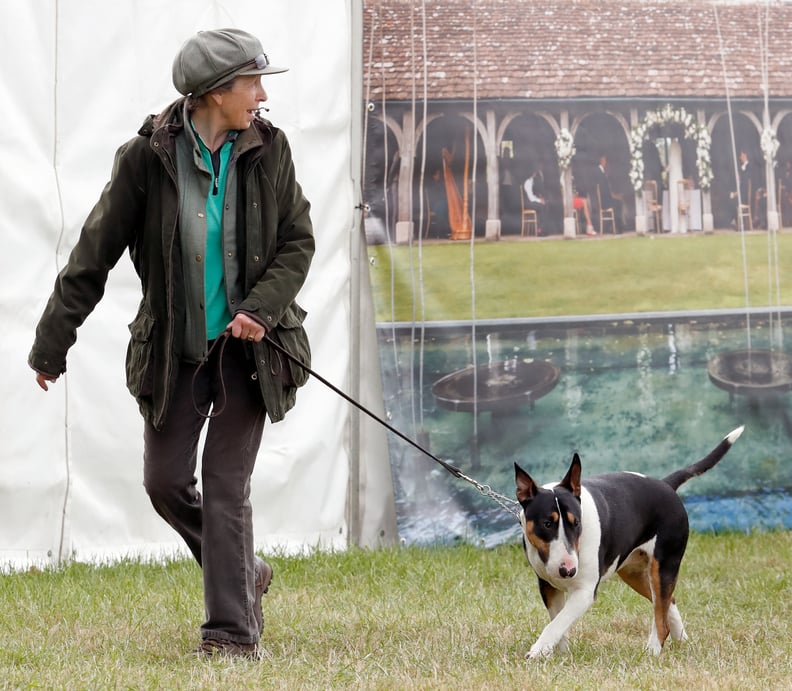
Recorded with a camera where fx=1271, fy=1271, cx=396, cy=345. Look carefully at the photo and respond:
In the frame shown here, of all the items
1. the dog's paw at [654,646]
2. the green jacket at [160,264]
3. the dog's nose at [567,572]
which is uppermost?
the green jacket at [160,264]

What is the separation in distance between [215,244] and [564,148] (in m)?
3.24

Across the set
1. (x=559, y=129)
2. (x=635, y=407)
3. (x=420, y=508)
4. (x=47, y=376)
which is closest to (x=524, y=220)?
(x=559, y=129)

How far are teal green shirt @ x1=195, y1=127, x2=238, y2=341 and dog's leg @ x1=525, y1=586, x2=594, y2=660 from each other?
1.43 meters

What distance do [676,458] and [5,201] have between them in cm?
372

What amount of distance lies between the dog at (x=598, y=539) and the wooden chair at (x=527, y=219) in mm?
2366

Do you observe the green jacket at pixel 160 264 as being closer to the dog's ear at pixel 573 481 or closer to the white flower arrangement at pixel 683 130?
the dog's ear at pixel 573 481

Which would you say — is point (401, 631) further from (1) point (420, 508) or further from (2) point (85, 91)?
(2) point (85, 91)

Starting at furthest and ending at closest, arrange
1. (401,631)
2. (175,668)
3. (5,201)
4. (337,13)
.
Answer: (337,13)
(5,201)
(401,631)
(175,668)

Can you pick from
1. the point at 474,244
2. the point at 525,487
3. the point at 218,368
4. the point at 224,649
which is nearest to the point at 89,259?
the point at 218,368

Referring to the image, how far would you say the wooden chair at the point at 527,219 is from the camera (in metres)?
6.79

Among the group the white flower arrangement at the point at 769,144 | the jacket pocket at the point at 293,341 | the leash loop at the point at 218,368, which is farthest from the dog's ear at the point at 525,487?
the white flower arrangement at the point at 769,144

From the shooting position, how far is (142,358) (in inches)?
157

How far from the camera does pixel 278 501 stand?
6.52 meters

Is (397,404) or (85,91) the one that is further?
(397,404)
